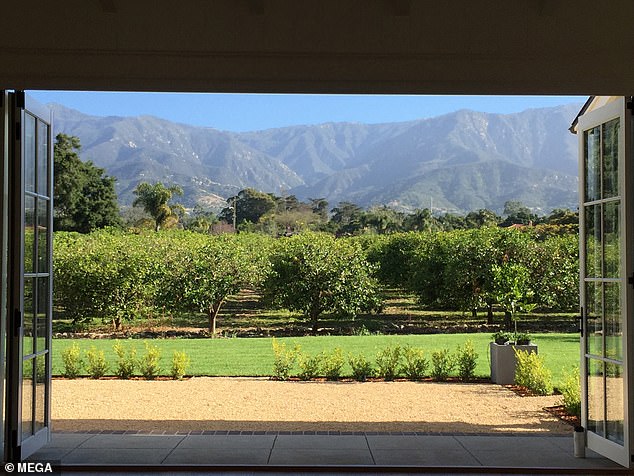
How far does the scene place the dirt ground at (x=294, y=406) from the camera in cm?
663

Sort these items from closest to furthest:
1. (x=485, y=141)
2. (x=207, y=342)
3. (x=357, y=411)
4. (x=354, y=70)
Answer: (x=354, y=70) < (x=357, y=411) < (x=207, y=342) < (x=485, y=141)

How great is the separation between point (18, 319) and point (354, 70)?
2707 millimetres

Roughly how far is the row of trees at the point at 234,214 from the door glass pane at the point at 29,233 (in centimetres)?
1502

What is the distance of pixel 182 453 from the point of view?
5172 millimetres

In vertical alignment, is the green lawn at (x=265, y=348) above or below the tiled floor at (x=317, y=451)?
below

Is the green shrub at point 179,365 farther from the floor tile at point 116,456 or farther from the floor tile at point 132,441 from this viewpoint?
the floor tile at point 116,456

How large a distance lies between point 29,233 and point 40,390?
1.10 metres

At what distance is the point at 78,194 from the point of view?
21969mm

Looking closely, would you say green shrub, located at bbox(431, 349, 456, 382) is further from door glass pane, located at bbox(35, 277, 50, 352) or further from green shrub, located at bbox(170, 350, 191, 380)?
door glass pane, located at bbox(35, 277, 50, 352)

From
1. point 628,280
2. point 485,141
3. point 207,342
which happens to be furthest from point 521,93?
point 485,141

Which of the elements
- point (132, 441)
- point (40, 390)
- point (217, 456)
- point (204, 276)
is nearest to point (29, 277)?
point (40, 390)

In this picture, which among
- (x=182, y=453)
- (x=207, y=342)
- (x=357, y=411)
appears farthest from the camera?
(x=207, y=342)

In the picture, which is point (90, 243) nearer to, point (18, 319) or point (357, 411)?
point (357, 411)

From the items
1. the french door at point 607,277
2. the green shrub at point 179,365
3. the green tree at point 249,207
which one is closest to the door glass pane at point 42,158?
the french door at point 607,277
